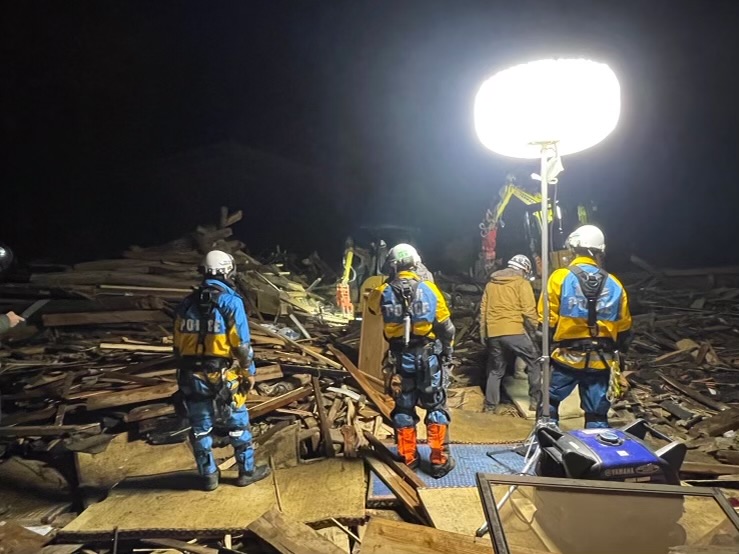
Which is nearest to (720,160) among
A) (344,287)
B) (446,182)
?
(446,182)

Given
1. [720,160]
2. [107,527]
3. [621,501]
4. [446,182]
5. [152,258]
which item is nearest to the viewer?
[621,501]

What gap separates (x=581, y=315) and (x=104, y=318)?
22.3 ft

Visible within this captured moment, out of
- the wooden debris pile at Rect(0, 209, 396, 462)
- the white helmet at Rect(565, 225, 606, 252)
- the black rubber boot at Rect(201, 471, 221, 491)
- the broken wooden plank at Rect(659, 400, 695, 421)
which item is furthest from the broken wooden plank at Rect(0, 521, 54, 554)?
the broken wooden plank at Rect(659, 400, 695, 421)

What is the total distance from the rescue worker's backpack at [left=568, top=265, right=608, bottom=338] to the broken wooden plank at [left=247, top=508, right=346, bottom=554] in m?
2.91

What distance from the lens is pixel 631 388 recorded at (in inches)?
275

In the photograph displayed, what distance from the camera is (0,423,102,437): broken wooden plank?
5289 millimetres

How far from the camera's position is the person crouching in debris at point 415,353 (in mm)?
4418

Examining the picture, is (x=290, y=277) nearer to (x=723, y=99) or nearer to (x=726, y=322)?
(x=726, y=322)

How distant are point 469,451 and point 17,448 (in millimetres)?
5416

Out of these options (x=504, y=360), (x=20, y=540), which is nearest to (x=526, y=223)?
(x=504, y=360)

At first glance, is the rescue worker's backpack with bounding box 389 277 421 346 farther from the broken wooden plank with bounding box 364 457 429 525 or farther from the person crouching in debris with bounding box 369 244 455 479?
the broken wooden plank with bounding box 364 457 429 525

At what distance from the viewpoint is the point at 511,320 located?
20.4ft

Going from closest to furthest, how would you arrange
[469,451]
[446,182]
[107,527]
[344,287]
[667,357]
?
[107,527], [469,451], [667,357], [344,287], [446,182]

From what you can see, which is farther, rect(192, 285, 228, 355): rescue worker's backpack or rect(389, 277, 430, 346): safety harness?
rect(389, 277, 430, 346): safety harness
